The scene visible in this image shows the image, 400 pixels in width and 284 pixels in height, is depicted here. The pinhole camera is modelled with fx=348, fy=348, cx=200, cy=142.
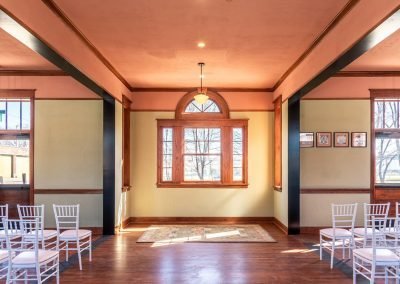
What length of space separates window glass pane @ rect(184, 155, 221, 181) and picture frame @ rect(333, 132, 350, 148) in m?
2.71

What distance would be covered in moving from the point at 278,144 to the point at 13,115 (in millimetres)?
5606

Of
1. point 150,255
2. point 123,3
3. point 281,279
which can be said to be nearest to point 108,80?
point 123,3

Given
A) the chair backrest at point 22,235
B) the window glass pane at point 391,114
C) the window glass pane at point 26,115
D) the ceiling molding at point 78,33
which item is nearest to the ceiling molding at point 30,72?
the window glass pane at point 26,115

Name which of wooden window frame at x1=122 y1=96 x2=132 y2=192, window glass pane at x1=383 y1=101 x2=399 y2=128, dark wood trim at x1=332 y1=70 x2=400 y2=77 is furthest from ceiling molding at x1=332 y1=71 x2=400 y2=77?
wooden window frame at x1=122 y1=96 x2=132 y2=192

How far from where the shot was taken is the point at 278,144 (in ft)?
25.6

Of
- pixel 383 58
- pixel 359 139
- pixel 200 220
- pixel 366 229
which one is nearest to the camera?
pixel 366 229

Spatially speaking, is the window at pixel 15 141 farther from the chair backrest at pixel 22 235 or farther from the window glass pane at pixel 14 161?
the chair backrest at pixel 22 235

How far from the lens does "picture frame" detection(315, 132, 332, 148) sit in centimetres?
711

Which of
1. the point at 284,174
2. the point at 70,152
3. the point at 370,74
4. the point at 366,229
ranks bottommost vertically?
the point at 366,229

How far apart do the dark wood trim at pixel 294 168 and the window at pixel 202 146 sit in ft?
5.40

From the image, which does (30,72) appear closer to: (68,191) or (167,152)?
(68,191)

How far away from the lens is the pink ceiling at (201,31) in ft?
12.8

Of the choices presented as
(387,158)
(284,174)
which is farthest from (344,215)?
(387,158)

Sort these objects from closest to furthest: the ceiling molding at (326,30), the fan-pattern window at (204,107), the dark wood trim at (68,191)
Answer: the ceiling molding at (326,30) < the dark wood trim at (68,191) < the fan-pattern window at (204,107)
